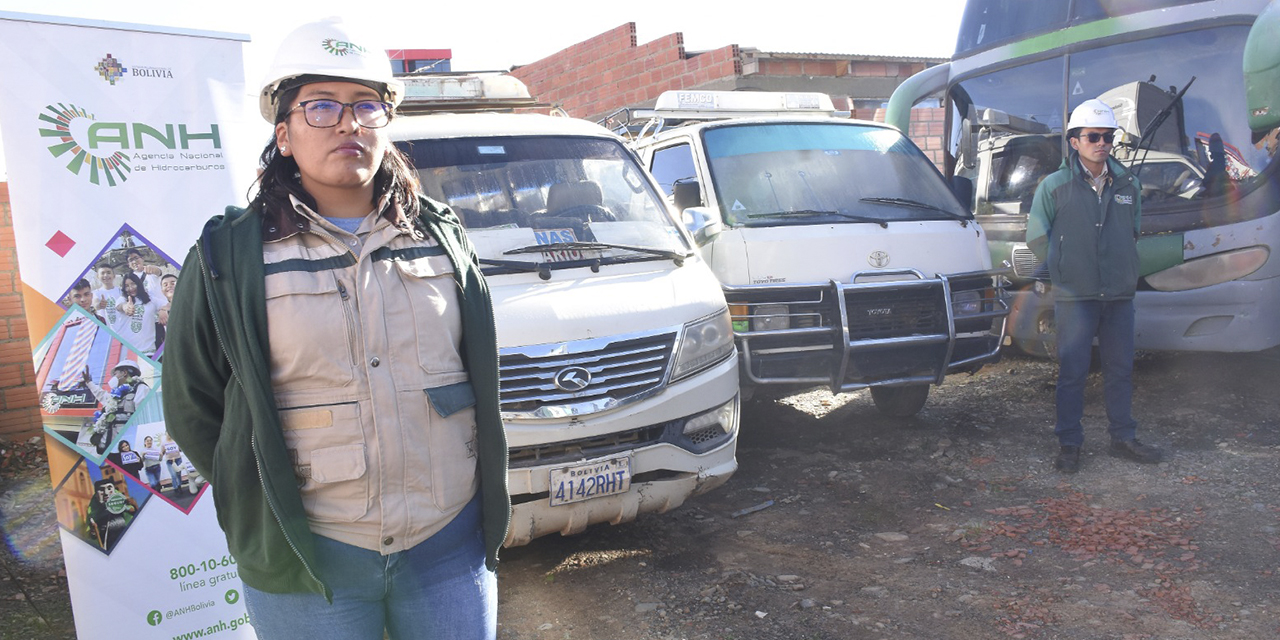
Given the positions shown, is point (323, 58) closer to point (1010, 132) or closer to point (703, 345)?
point (703, 345)

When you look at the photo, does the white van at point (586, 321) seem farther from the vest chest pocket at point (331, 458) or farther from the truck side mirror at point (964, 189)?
the truck side mirror at point (964, 189)

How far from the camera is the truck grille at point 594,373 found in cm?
398

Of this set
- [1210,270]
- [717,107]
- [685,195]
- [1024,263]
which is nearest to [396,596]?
[685,195]

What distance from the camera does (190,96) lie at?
3447mm

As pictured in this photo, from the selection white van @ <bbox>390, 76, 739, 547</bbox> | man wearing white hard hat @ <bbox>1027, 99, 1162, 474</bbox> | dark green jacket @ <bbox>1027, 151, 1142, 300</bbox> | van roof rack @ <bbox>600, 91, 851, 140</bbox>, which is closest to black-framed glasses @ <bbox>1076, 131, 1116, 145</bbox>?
man wearing white hard hat @ <bbox>1027, 99, 1162, 474</bbox>

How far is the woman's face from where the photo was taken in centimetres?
198

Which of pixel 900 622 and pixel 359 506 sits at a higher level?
pixel 359 506

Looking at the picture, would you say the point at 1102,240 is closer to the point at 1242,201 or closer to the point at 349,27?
the point at 1242,201

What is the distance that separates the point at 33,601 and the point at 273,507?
3.32m

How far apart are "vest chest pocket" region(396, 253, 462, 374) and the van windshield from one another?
2400mm

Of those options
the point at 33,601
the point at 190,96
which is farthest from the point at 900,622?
the point at 33,601

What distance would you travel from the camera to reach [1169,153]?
21.7 feet

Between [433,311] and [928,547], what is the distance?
11.2 ft

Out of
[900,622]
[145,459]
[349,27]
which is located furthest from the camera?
[900,622]
